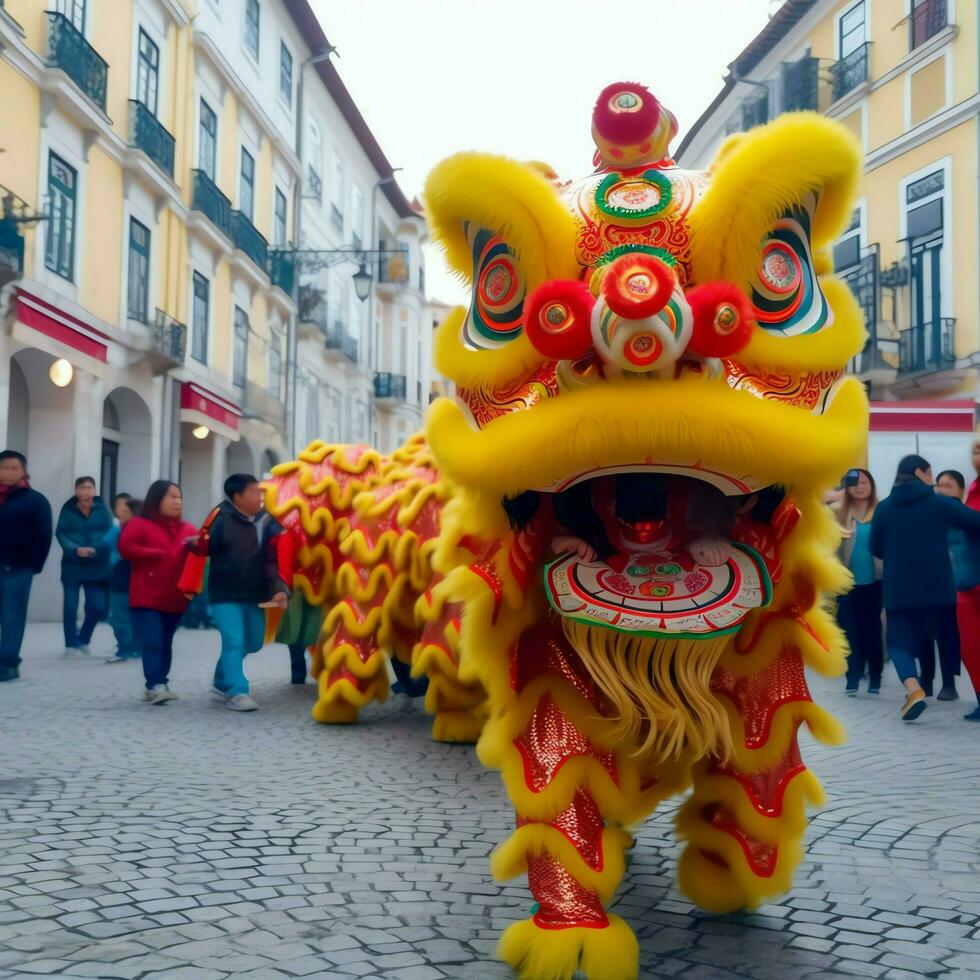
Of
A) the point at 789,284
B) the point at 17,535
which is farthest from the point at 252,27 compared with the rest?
the point at 789,284

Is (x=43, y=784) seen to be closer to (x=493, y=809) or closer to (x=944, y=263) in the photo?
(x=493, y=809)

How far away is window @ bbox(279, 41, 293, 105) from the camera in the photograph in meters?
26.4

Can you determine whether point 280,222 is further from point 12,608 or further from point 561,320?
point 561,320

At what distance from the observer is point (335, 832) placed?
4.38 metres

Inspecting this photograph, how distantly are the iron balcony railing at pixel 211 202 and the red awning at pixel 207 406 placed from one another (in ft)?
10.3

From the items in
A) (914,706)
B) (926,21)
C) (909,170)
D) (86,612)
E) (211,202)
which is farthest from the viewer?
(909,170)

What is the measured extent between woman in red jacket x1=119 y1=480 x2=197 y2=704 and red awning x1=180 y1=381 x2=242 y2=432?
12778 millimetres

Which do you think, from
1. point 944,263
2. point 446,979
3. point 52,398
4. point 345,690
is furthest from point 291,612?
point 944,263

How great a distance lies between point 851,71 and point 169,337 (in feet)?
49.2

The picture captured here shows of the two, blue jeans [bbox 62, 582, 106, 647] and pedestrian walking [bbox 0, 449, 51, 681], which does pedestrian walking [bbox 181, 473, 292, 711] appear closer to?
pedestrian walking [bbox 0, 449, 51, 681]

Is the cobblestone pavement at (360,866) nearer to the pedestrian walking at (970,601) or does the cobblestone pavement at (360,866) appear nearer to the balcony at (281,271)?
the pedestrian walking at (970,601)

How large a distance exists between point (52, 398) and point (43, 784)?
483 inches

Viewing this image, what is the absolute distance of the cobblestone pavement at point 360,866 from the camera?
306 cm

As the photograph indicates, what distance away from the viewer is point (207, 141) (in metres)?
21.9
